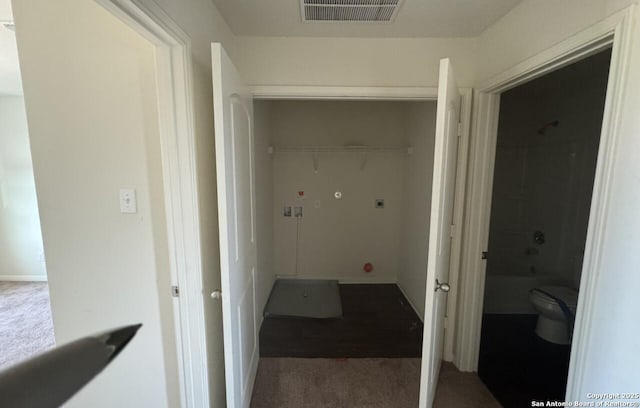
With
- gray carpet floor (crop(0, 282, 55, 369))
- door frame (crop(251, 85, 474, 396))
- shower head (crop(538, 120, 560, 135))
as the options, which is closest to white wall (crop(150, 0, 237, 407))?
door frame (crop(251, 85, 474, 396))

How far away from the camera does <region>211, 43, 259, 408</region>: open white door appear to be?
1139 mm

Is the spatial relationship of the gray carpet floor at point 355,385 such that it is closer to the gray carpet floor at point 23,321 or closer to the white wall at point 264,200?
the white wall at point 264,200

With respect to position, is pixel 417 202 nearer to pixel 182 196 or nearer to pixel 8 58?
pixel 182 196

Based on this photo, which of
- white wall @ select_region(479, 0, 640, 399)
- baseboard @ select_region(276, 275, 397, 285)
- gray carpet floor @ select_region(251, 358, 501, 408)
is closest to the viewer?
white wall @ select_region(479, 0, 640, 399)

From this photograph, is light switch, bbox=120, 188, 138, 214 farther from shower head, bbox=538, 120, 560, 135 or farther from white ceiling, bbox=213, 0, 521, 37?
shower head, bbox=538, 120, 560, 135

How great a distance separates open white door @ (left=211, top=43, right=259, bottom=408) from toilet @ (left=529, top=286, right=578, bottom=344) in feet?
7.93

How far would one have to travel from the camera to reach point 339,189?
3543mm

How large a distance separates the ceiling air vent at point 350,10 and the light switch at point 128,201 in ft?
4.22

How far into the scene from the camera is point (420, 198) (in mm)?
2861

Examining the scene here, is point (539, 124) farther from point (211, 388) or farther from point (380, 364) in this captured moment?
point (211, 388)

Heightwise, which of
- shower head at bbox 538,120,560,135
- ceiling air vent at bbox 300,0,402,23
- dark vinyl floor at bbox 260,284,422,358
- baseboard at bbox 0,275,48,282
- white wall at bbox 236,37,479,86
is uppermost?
ceiling air vent at bbox 300,0,402,23

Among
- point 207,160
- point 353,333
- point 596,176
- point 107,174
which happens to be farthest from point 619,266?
point 107,174

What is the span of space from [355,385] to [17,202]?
4420mm

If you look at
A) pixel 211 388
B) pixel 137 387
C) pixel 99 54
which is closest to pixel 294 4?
pixel 99 54
